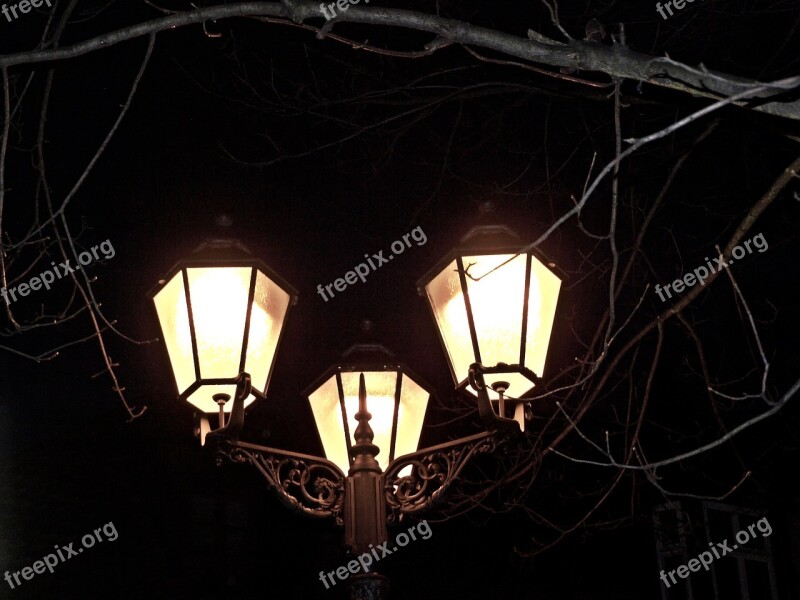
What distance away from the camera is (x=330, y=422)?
548 centimetres

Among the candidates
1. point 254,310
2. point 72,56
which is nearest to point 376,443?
point 254,310

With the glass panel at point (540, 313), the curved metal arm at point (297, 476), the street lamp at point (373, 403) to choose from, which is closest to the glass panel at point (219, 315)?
the curved metal arm at point (297, 476)

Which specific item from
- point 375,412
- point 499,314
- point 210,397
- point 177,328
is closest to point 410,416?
point 375,412

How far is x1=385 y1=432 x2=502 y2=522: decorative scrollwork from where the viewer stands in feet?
16.3

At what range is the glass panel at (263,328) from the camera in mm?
4863

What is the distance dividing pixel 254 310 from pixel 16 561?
6751 mm

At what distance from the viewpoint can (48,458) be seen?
10891 millimetres

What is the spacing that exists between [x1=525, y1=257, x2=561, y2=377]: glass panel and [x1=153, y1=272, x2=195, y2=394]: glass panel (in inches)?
62.1

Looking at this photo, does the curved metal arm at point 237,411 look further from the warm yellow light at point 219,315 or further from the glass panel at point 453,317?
the glass panel at point 453,317

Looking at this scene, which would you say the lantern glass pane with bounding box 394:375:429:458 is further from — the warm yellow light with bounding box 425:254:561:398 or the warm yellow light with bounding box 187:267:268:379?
the warm yellow light with bounding box 187:267:268:379

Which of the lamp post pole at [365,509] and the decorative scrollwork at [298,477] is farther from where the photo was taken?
the decorative scrollwork at [298,477]

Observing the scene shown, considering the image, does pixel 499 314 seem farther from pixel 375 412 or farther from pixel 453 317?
pixel 375 412

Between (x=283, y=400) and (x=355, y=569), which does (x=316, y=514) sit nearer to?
(x=355, y=569)

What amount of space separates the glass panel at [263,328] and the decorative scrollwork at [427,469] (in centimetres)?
79
